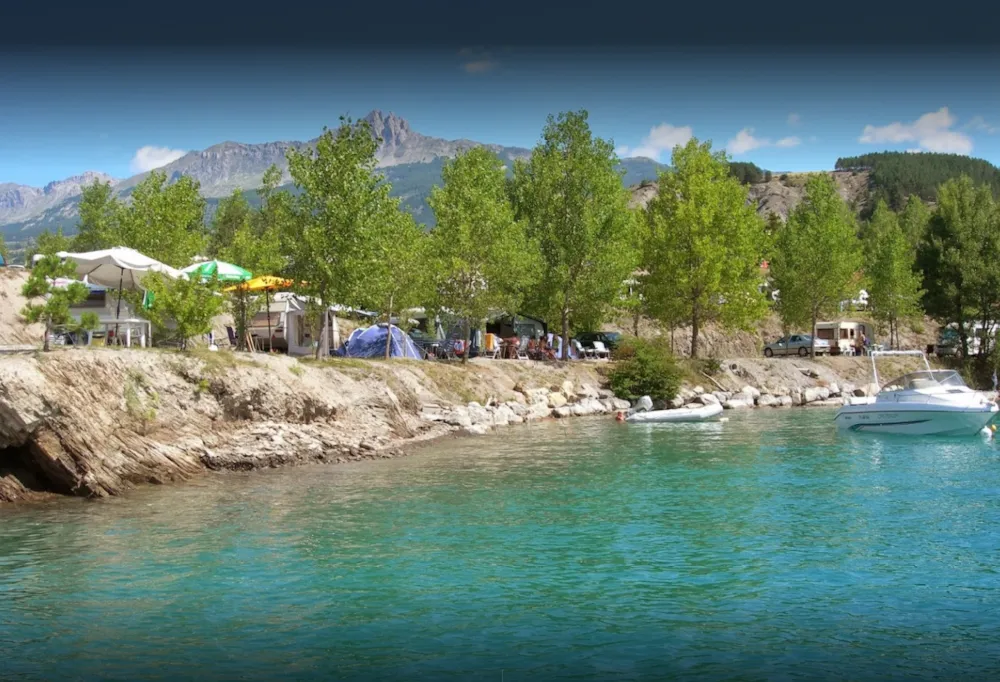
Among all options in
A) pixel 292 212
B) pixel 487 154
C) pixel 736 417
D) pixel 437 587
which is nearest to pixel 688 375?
pixel 736 417

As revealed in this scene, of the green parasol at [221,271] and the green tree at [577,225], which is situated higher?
the green tree at [577,225]

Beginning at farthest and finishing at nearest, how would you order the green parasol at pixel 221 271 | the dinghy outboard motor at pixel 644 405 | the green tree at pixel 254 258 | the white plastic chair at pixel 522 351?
the white plastic chair at pixel 522 351, the dinghy outboard motor at pixel 644 405, the green tree at pixel 254 258, the green parasol at pixel 221 271

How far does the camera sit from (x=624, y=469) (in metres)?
28.3

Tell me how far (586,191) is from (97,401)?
133 ft

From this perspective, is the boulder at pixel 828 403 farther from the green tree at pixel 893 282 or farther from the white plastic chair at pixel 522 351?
the green tree at pixel 893 282

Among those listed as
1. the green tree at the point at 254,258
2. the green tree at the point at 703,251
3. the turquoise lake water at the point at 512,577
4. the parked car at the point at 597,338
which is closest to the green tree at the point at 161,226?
the green tree at the point at 254,258

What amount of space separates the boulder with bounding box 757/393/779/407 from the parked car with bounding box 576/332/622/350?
1226cm

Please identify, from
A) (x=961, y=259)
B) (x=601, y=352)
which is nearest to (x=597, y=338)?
(x=601, y=352)

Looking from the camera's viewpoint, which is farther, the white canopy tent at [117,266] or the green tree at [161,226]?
the green tree at [161,226]

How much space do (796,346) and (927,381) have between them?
99.8 ft

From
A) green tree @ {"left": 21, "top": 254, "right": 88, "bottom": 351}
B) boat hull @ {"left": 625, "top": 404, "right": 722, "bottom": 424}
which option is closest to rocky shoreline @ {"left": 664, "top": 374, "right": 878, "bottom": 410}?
boat hull @ {"left": 625, "top": 404, "right": 722, "bottom": 424}

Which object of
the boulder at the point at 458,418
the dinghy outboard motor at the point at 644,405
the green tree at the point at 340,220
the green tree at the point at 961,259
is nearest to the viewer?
the boulder at the point at 458,418

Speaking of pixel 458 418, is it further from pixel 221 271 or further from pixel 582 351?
pixel 582 351

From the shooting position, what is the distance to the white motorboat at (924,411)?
38.4 meters
